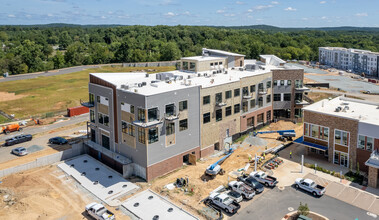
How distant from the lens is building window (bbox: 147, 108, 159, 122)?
40.7m

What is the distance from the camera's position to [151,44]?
606ft

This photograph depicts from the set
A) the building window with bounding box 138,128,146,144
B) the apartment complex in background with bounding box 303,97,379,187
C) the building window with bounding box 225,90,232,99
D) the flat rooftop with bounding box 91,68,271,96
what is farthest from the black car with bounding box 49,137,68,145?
the apartment complex in background with bounding box 303,97,379,187

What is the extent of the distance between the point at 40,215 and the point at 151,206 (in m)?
12.5

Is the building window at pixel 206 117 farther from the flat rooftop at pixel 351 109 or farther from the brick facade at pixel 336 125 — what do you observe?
the brick facade at pixel 336 125

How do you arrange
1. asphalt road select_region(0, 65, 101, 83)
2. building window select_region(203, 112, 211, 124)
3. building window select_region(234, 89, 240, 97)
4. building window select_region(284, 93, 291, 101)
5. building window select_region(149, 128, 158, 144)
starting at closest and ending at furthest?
building window select_region(149, 128, 158, 144) < building window select_region(203, 112, 211, 124) < building window select_region(234, 89, 240, 97) < building window select_region(284, 93, 291, 101) < asphalt road select_region(0, 65, 101, 83)

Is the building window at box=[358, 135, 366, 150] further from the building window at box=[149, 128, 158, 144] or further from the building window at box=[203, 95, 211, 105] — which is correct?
the building window at box=[149, 128, 158, 144]

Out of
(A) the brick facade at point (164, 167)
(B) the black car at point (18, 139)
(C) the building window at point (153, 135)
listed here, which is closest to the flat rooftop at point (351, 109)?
(A) the brick facade at point (164, 167)

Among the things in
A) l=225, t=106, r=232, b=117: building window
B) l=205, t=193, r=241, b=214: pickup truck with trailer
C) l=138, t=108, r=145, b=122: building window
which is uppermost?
l=138, t=108, r=145, b=122: building window

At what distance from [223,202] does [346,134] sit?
21.8 meters

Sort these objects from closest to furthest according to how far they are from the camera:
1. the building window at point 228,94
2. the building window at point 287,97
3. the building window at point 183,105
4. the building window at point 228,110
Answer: the building window at point 183,105 → the building window at point 228,94 → the building window at point 228,110 → the building window at point 287,97

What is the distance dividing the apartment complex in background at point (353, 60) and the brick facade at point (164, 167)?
126 meters

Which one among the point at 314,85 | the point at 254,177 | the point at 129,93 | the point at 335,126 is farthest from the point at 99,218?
the point at 314,85

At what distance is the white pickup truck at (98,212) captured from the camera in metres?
32.5

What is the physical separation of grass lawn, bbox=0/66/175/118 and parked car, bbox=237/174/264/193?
59.6 metres
